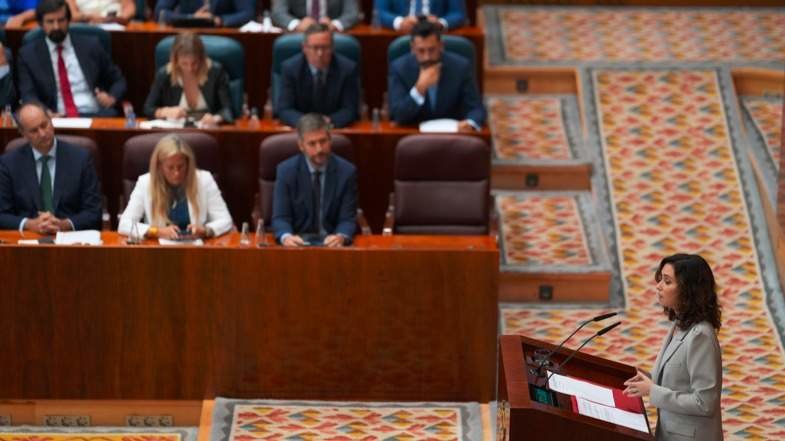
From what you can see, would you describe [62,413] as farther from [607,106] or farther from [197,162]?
[607,106]

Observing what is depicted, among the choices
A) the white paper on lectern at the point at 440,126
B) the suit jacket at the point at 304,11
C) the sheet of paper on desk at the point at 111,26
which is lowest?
the white paper on lectern at the point at 440,126

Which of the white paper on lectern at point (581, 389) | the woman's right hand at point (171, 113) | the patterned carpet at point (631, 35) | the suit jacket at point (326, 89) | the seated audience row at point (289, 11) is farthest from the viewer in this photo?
the patterned carpet at point (631, 35)

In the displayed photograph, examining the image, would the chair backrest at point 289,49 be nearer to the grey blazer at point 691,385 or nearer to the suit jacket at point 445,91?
the suit jacket at point 445,91

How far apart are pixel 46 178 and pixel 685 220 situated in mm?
2348

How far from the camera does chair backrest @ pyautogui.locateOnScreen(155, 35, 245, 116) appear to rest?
5539mm

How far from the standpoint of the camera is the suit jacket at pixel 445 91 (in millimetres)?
5336

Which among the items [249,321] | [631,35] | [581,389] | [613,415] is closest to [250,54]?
[249,321]

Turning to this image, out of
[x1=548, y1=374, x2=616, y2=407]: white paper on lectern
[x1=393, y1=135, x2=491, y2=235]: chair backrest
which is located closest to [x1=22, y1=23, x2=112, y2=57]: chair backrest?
[x1=393, y1=135, x2=491, y2=235]: chair backrest

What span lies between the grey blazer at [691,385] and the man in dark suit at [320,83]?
8.00ft

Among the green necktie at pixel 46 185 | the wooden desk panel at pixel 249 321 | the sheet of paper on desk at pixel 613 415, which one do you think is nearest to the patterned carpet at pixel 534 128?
the wooden desk panel at pixel 249 321

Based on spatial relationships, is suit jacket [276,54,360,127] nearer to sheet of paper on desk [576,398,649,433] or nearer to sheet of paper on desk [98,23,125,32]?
sheet of paper on desk [98,23,125,32]

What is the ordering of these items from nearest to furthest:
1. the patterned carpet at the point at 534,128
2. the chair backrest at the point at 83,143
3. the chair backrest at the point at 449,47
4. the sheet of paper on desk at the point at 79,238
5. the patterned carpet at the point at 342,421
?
1. the patterned carpet at the point at 342,421
2. the sheet of paper on desk at the point at 79,238
3. the chair backrest at the point at 83,143
4. the chair backrest at the point at 449,47
5. the patterned carpet at the point at 534,128

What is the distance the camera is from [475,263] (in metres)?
4.28

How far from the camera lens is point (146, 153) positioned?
491cm
